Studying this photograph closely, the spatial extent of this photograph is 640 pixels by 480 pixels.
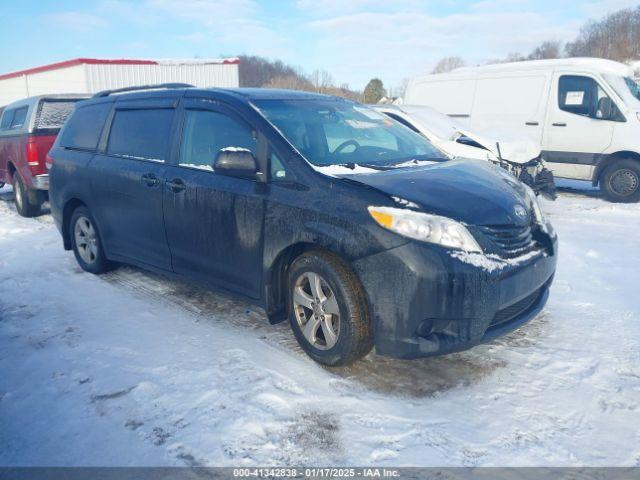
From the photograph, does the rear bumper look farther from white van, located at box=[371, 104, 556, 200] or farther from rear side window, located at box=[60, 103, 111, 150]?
white van, located at box=[371, 104, 556, 200]

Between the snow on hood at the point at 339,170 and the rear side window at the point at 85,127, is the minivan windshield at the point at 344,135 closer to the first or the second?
the snow on hood at the point at 339,170

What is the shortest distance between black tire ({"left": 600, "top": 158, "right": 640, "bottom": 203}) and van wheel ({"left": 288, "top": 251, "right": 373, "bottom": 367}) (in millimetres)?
7369

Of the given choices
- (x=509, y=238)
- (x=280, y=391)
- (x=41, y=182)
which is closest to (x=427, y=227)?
(x=509, y=238)

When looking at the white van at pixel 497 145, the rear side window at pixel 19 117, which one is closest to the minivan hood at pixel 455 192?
the white van at pixel 497 145

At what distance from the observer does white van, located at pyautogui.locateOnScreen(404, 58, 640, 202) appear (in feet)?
28.1

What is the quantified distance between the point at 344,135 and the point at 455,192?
115 centimetres

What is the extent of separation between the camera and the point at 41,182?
7.92m

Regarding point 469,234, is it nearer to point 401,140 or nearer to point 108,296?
point 401,140

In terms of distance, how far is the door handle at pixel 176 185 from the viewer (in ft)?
12.9

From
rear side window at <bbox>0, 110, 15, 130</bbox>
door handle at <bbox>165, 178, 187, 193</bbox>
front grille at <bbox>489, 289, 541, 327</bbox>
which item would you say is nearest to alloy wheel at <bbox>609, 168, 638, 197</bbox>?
front grille at <bbox>489, 289, 541, 327</bbox>

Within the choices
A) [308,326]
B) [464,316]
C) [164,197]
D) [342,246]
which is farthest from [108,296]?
[464,316]

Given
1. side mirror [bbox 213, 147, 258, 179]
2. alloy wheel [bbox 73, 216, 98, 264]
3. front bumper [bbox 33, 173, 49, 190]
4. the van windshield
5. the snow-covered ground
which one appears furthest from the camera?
the van windshield

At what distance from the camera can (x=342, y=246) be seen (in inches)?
119

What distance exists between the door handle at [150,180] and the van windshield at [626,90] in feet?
25.4
